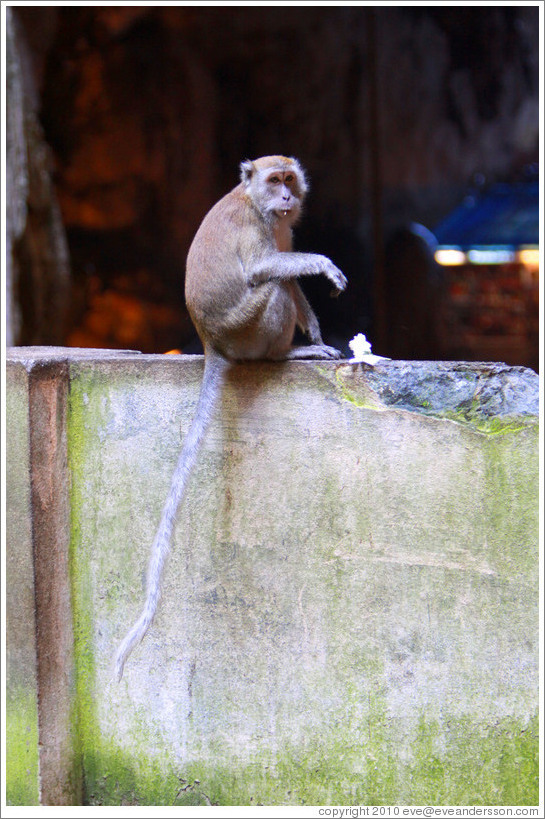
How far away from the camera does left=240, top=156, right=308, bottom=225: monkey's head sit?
3.38 m

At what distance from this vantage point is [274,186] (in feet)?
11.2

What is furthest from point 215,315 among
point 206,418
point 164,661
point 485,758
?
point 485,758

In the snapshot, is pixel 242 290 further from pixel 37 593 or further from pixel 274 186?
pixel 37 593

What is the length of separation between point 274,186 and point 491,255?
8863 millimetres

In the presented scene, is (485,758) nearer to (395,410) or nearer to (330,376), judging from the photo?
(395,410)

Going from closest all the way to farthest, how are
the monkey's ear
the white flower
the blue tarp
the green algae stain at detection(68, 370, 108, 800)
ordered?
the white flower < the green algae stain at detection(68, 370, 108, 800) < the monkey's ear < the blue tarp

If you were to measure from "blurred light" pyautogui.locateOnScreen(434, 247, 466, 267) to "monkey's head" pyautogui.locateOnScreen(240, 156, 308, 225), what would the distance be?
28.8 feet

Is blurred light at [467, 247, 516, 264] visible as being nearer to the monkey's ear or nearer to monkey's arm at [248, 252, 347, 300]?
the monkey's ear

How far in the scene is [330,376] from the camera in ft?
9.73

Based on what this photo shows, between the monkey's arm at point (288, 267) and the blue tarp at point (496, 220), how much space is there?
29.3 feet

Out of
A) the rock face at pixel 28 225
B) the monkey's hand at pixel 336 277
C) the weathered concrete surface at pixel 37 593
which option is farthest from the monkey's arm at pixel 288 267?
the rock face at pixel 28 225

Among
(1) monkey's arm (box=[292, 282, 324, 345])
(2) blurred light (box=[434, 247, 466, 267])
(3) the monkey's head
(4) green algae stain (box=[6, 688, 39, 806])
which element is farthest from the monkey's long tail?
(2) blurred light (box=[434, 247, 466, 267])

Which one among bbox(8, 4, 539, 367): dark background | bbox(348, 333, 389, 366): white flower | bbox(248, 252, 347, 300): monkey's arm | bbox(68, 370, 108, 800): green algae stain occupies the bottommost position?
bbox(68, 370, 108, 800): green algae stain

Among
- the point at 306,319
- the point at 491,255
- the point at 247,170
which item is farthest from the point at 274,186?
the point at 491,255
